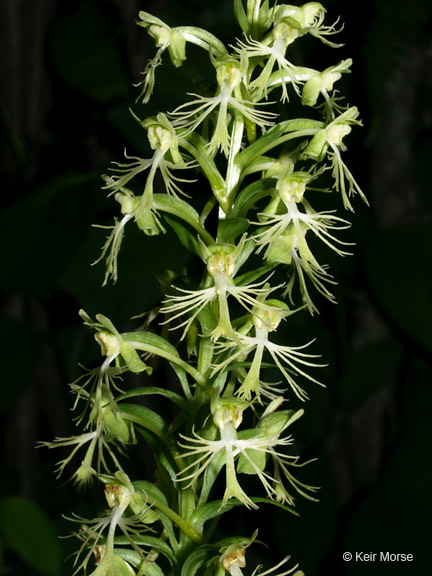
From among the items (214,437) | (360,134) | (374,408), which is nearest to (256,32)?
(214,437)

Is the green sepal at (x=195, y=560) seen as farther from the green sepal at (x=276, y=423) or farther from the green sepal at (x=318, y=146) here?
Answer: the green sepal at (x=318, y=146)

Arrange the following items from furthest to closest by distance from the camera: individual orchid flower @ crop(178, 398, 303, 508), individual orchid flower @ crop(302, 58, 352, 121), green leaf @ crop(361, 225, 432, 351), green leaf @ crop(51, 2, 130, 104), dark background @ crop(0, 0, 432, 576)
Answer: green leaf @ crop(51, 2, 130, 104) < green leaf @ crop(361, 225, 432, 351) < dark background @ crop(0, 0, 432, 576) < individual orchid flower @ crop(302, 58, 352, 121) < individual orchid flower @ crop(178, 398, 303, 508)

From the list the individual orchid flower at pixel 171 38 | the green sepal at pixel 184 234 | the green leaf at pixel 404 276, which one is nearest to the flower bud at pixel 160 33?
the individual orchid flower at pixel 171 38

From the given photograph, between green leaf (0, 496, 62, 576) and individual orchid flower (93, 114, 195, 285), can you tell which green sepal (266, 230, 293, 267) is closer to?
individual orchid flower (93, 114, 195, 285)

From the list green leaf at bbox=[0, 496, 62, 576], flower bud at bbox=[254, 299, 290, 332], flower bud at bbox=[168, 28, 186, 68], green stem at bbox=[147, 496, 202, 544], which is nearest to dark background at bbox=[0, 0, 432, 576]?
green leaf at bbox=[0, 496, 62, 576]

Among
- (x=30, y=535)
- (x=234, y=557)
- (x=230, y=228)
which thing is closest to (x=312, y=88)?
(x=230, y=228)

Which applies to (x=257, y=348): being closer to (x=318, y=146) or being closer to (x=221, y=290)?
(x=221, y=290)

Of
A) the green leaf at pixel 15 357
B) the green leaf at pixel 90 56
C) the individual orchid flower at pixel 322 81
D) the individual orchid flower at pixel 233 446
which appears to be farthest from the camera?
the green leaf at pixel 90 56
